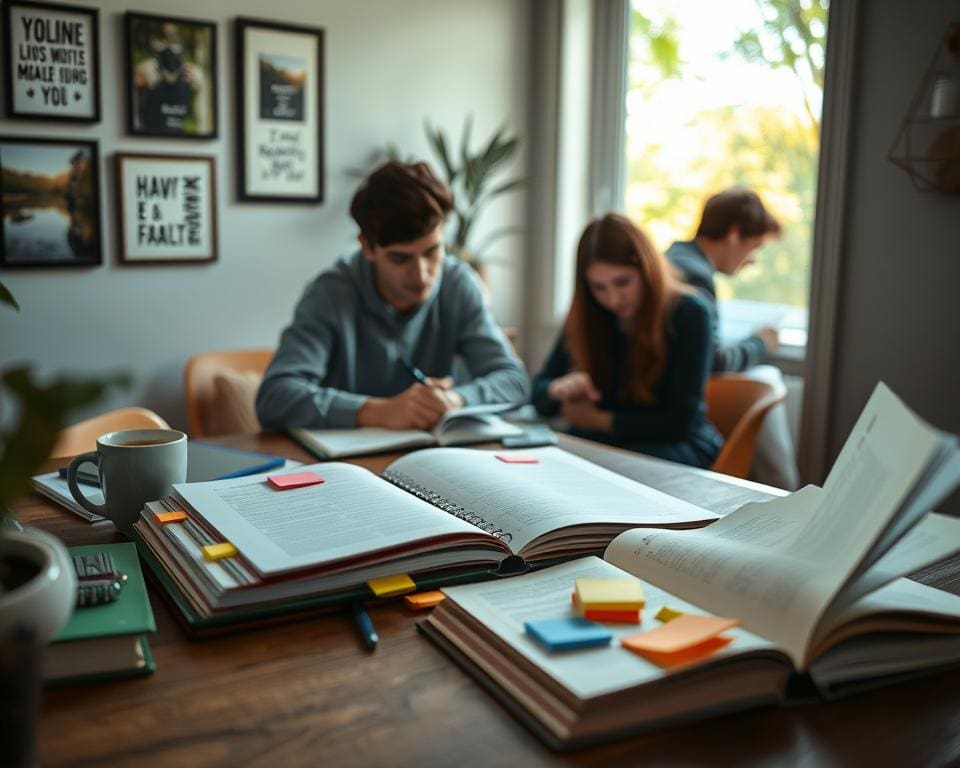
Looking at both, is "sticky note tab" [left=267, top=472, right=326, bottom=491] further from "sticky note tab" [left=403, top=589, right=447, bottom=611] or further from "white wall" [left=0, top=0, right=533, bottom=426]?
"white wall" [left=0, top=0, right=533, bottom=426]

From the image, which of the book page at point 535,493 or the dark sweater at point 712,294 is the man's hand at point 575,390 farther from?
the book page at point 535,493

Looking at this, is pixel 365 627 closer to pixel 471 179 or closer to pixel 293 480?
pixel 293 480

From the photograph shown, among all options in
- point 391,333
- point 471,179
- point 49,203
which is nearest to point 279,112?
point 471,179

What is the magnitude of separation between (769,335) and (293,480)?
2.21 m

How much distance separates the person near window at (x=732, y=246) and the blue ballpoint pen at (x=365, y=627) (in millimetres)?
2057

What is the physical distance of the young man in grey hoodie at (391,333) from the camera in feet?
5.66

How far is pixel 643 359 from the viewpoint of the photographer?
7.36 ft

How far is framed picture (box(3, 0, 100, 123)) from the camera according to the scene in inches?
106

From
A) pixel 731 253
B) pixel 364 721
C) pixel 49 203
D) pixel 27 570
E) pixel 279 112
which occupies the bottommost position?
pixel 364 721

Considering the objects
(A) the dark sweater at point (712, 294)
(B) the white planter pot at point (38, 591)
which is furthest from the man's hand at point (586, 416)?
(B) the white planter pot at point (38, 591)

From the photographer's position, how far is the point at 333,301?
207 centimetres

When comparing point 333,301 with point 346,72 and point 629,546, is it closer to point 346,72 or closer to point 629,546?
point 629,546

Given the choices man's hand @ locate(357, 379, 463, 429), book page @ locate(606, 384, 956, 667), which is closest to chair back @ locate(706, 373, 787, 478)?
man's hand @ locate(357, 379, 463, 429)

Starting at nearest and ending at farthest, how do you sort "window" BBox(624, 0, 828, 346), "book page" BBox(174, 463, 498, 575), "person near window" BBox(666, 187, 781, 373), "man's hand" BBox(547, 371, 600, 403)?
"book page" BBox(174, 463, 498, 575)
"man's hand" BBox(547, 371, 600, 403)
"person near window" BBox(666, 187, 781, 373)
"window" BBox(624, 0, 828, 346)
